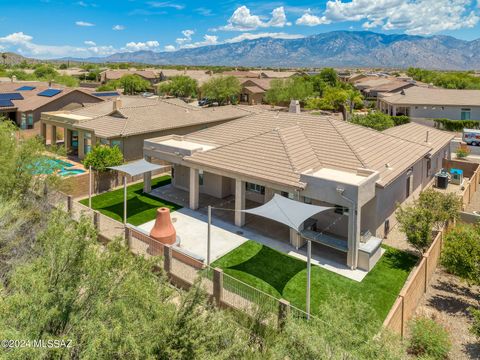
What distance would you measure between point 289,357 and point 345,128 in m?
20.0

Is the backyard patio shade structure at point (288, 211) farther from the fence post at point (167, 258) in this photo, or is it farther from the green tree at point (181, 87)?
the green tree at point (181, 87)

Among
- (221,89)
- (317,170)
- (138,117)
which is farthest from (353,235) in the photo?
(221,89)

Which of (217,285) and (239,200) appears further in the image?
(239,200)

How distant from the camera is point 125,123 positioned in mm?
33500

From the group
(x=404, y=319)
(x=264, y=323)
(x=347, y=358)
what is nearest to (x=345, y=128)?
(x=404, y=319)

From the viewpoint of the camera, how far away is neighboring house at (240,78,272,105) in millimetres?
86188

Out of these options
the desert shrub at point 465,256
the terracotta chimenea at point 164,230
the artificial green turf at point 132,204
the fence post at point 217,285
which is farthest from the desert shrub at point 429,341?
the artificial green turf at point 132,204

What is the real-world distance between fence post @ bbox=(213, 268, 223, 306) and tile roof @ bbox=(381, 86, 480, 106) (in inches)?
2068

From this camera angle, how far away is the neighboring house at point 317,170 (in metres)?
17.4

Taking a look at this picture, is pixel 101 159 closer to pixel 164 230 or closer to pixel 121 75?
pixel 164 230

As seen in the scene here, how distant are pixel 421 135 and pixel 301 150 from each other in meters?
15.5

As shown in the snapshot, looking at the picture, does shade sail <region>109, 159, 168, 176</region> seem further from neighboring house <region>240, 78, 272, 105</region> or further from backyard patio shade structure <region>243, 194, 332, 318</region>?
neighboring house <region>240, 78, 272, 105</region>

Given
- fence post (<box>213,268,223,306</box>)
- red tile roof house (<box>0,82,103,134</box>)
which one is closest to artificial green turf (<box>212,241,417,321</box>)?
fence post (<box>213,268,223,306</box>)

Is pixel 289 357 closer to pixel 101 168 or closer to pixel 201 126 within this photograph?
pixel 101 168
